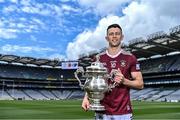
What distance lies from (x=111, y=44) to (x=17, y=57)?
122 metres

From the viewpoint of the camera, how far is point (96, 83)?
5641 mm

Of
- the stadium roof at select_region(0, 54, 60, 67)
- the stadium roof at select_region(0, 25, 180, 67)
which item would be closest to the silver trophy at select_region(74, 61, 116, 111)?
the stadium roof at select_region(0, 25, 180, 67)

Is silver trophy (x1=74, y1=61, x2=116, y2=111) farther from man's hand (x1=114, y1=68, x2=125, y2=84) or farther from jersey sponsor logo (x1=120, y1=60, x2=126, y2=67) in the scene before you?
jersey sponsor logo (x1=120, y1=60, x2=126, y2=67)

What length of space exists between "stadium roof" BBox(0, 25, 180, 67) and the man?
71.8m

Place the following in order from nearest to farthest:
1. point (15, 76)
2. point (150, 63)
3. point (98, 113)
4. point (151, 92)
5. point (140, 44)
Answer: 1. point (98, 113)
2. point (140, 44)
3. point (151, 92)
4. point (150, 63)
5. point (15, 76)

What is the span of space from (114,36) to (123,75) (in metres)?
0.63

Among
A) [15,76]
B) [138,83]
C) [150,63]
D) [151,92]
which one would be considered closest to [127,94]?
[138,83]

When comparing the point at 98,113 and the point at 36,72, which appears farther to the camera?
the point at 36,72

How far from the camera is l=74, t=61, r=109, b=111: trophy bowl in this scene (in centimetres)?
564

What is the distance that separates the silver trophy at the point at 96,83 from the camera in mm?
5641

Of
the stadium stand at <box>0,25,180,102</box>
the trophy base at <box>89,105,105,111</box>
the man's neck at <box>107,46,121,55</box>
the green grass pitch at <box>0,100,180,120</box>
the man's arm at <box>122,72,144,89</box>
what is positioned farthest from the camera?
the stadium stand at <box>0,25,180,102</box>

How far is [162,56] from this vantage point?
119625mm

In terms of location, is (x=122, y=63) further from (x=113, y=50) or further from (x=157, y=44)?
(x=157, y=44)

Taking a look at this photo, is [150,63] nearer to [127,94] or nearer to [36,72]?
[36,72]
